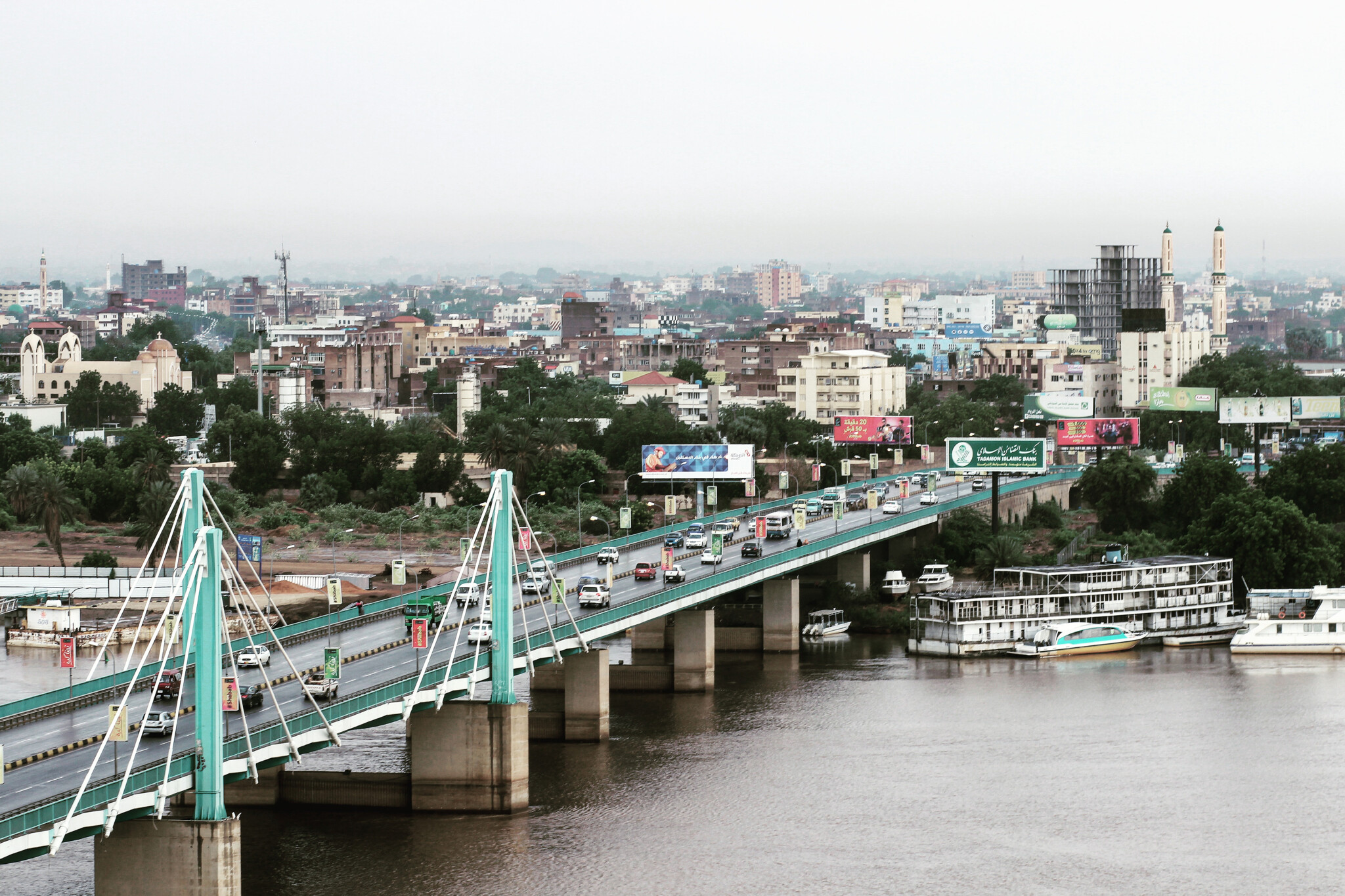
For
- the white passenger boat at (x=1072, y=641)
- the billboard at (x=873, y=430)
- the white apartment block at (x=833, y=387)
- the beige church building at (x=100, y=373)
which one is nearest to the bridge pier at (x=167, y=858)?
the white passenger boat at (x=1072, y=641)

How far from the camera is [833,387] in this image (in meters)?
147

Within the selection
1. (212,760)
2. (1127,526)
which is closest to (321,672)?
(212,760)

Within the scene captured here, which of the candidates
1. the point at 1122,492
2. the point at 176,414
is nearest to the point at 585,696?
the point at 1122,492

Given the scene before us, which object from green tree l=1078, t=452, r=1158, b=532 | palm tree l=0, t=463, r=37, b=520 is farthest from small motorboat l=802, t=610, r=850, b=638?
palm tree l=0, t=463, r=37, b=520

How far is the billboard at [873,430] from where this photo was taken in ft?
402

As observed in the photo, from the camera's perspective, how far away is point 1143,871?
40.9 metres

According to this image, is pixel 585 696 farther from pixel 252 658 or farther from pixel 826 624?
pixel 826 624

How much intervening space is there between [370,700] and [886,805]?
1234cm

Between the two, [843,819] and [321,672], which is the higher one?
[321,672]

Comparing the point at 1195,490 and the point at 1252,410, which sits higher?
the point at 1252,410

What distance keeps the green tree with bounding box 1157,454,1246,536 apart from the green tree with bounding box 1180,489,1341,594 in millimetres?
11162

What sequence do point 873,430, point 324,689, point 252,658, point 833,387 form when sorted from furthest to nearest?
1. point 833,387
2. point 873,430
3. point 252,658
4. point 324,689

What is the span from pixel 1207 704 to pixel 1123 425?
5682cm

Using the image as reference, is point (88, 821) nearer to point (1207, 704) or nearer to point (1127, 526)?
point (1207, 704)
